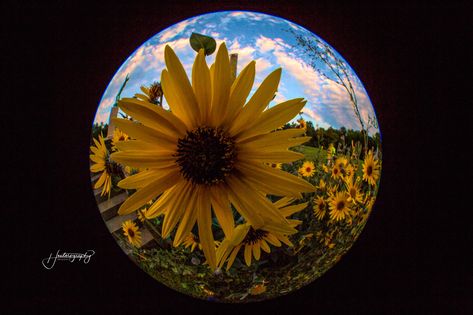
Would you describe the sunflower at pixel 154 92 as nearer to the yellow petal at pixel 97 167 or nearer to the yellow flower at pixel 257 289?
the yellow petal at pixel 97 167

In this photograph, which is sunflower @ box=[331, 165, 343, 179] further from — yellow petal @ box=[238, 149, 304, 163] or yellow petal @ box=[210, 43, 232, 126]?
yellow petal @ box=[210, 43, 232, 126]

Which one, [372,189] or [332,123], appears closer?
[332,123]

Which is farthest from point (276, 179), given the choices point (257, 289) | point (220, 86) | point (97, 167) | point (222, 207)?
point (97, 167)

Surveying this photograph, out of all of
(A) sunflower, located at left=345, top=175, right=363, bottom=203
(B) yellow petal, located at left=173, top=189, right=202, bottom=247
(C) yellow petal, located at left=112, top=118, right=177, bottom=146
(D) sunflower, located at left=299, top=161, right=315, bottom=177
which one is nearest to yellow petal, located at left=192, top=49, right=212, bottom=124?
(C) yellow petal, located at left=112, top=118, right=177, bottom=146

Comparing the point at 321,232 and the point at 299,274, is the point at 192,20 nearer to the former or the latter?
the point at 321,232

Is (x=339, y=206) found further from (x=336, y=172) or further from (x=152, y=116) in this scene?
(x=152, y=116)

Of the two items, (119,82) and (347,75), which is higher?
(119,82)

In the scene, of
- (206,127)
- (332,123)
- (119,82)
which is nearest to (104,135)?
(119,82)
